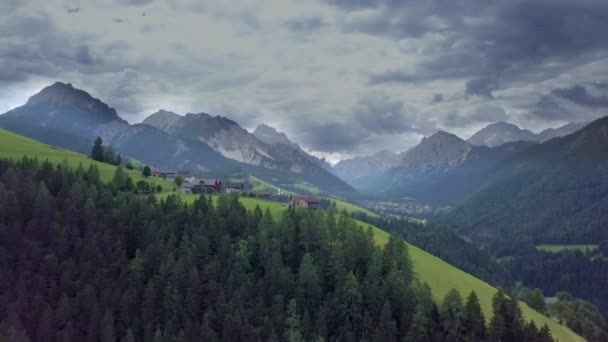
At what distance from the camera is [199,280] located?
267ft

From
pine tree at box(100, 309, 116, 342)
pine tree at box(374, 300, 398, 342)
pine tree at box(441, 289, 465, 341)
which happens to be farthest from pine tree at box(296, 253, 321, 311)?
pine tree at box(100, 309, 116, 342)

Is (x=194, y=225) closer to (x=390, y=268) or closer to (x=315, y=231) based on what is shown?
(x=315, y=231)

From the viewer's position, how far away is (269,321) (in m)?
74.4

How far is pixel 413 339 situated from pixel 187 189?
95.1 m

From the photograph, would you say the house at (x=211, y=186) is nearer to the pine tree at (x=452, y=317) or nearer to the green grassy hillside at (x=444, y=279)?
the green grassy hillside at (x=444, y=279)

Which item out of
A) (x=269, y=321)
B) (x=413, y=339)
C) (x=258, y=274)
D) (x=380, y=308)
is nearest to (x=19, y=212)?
(x=258, y=274)

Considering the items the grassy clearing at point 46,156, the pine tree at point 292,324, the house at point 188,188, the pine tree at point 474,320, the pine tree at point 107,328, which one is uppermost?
the grassy clearing at point 46,156

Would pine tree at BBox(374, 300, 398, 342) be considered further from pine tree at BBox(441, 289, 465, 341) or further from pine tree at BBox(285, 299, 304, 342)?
pine tree at BBox(285, 299, 304, 342)

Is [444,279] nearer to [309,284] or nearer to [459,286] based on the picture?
[459,286]

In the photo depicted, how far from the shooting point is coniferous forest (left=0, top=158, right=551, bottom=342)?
72.4 metres

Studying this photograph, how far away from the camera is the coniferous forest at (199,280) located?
72375 millimetres

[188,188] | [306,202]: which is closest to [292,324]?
[306,202]

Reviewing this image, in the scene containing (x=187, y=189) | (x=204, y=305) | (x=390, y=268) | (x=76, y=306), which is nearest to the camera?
(x=76, y=306)

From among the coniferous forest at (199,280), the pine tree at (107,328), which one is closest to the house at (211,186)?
the coniferous forest at (199,280)
